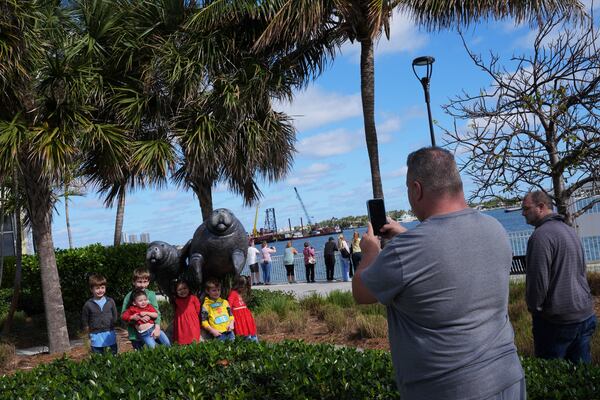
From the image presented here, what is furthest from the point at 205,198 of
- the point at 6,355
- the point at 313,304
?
the point at 6,355

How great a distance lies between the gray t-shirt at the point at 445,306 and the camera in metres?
2.21

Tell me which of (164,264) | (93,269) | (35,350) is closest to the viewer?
(164,264)

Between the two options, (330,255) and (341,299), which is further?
(330,255)

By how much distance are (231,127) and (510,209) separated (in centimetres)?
625

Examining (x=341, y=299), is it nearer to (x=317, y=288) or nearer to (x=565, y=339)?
(x=317, y=288)

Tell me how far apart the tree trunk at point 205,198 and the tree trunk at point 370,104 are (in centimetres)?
406

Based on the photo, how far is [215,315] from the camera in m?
7.19

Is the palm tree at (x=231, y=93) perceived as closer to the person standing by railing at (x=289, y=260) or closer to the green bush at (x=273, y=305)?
the green bush at (x=273, y=305)

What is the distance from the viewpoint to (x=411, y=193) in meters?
2.38

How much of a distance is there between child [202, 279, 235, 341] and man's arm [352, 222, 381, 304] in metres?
4.90

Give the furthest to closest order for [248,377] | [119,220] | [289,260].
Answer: [289,260] → [119,220] → [248,377]

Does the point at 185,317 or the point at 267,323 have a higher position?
the point at 185,317

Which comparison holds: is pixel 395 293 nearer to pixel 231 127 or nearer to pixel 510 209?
pixel 510 209

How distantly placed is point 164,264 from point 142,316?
51.4 inches
